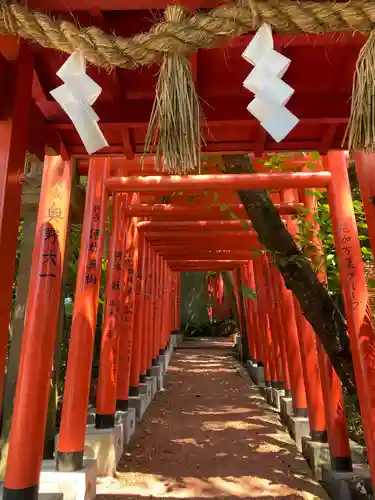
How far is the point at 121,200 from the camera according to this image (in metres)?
6.80

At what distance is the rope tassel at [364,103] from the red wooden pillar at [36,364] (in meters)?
2.56

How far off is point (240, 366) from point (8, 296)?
13871mm

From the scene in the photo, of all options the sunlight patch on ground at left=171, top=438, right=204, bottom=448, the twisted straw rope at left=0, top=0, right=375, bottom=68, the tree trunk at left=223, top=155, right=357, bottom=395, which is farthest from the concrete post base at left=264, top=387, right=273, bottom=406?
the twisted straw rope at left=0, top=0, right=375, bottom=68

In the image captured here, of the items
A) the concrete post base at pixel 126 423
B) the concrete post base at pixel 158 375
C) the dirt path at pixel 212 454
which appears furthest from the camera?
the concrete post base at pixel 158 375

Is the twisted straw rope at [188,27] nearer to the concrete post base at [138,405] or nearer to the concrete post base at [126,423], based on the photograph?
the concrete post base at [126,423]

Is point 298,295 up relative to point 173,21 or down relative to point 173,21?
down

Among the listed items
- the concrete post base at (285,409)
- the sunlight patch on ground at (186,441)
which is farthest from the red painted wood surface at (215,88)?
the concrete post base at (285,409)

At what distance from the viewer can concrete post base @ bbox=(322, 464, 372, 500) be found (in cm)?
426

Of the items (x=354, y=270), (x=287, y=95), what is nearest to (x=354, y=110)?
(x=287, y=95)

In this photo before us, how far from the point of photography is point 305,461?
19.7 feet

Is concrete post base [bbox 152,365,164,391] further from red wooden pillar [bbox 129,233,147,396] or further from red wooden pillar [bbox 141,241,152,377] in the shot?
red wooden pillar [bbox 129,233,147,396]

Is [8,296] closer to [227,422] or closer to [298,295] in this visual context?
[298,295]

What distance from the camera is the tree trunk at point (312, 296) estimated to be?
402 centimetres

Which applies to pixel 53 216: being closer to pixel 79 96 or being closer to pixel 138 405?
pixel 79 96
